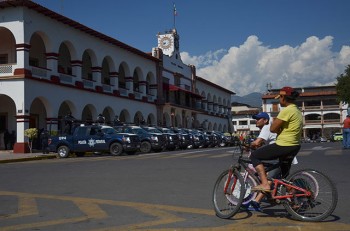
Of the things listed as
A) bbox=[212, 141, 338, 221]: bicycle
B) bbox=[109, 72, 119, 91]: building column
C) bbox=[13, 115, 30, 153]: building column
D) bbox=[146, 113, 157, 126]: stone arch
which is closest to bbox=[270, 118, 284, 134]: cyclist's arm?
bbox=[212, 141, 338, 221]: bicycle

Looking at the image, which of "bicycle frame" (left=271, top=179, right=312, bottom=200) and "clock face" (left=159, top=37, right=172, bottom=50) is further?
"clock face" (left=159, top=37, right=172, bottom=50)

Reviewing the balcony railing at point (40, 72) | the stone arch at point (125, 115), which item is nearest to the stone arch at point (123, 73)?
the stone arch at point (125, 115)

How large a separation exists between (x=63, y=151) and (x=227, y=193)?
19004mm

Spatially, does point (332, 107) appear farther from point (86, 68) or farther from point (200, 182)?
point (200, 182)

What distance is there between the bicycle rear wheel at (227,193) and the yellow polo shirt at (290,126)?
816 millimetres

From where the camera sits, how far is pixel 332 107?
7900 cm

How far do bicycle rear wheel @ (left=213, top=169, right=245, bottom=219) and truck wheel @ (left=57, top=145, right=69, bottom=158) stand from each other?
18.7 metres

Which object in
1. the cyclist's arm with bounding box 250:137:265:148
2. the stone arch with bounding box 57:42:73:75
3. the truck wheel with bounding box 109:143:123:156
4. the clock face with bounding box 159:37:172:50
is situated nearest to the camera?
the cyclist's arm with bounding box 250:137:265:148

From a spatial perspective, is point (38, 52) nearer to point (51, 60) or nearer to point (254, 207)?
point (51, 60)

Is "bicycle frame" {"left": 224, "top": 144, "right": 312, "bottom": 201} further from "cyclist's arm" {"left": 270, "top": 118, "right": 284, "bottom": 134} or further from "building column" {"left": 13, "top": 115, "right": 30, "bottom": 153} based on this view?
"building column" {"left": 13, "top": 115, "right": 30, "bottom": 153}

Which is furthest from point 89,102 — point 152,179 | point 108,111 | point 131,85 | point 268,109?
point 268,109

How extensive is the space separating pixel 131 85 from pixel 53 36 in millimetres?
12844

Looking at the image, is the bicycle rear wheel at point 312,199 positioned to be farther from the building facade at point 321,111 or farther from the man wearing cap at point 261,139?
the building facade at point 321,111

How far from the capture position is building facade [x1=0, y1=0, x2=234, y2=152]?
27.5 meters
